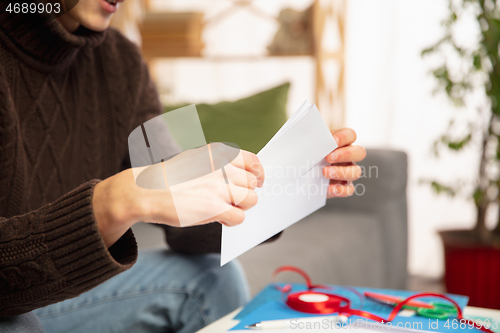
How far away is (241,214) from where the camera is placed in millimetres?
424

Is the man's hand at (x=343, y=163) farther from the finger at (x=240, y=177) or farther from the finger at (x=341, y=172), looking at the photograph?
the finger at (x=240, y=177)

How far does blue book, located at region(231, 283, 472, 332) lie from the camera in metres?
0.47

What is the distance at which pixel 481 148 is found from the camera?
162 centimetres

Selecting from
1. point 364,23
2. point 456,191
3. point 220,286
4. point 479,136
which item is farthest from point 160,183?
point 364,23

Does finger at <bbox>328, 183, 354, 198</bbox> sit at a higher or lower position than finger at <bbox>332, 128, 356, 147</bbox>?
lower

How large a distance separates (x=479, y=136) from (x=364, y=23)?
0.70 m

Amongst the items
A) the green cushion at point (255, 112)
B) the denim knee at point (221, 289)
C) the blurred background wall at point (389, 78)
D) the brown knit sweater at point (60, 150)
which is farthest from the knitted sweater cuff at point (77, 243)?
the blurred background wall at point (389, 78)

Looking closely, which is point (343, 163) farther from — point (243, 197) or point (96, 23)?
point (96, 23)

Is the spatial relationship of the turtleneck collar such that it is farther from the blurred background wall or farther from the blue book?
the blurred background wall

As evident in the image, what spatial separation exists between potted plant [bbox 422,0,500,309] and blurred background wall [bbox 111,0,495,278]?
0.49 ft

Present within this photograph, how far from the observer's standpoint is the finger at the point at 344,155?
53cm

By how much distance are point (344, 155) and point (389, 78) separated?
1579 mm

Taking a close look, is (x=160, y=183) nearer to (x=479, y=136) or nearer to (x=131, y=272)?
(x=131, y=272)

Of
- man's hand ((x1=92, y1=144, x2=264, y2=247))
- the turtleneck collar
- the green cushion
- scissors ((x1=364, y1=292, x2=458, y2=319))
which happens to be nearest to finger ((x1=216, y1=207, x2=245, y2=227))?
man's hand ((x1=92, y1=144, x2=264, y2=247))
